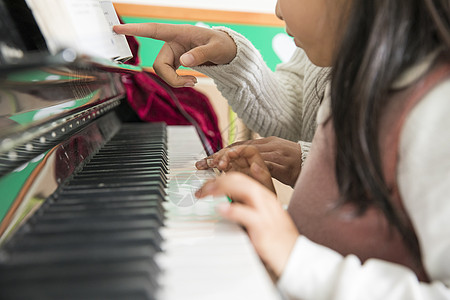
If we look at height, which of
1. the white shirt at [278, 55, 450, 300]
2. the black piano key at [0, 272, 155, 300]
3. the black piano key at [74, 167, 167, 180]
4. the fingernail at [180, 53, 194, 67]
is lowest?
the white shirt at [278, 55, 450, 300]

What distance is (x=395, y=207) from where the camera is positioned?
1.73 feet

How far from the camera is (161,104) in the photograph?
1651mm

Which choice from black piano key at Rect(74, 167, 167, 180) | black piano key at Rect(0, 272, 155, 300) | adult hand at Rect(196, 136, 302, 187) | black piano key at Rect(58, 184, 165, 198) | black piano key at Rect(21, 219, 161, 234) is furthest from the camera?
adult hand at Rect(196, 136, 302, 187)

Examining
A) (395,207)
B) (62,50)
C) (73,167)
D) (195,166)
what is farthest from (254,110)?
(62,50)

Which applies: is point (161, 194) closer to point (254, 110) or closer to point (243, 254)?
point (243, 254)

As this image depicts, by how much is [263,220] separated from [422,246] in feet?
0.67

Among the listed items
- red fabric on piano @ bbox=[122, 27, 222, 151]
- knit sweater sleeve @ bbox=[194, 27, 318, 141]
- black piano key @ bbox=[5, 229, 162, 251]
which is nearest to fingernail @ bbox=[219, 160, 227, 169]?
black piano key @ bbox=[5, 229, 162, 251]

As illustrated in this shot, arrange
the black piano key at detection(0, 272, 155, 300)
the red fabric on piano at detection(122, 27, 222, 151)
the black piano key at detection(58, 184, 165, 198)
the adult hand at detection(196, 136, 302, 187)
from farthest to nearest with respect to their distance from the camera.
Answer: the red fabric on piano at detection(122, 27, 222, 151) < the adult hand at detection(196, 136, 302, 187) < the black piano key at detection(58, 184, 165, 198) < the black piano key at detection(0, 272, 155, 300)

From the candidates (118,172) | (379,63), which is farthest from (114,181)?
(379,63)

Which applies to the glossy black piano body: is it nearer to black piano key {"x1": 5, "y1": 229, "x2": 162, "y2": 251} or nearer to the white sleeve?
black piano key {"x1": 5, "y1": 229, "x2": 162, "y2": 251}

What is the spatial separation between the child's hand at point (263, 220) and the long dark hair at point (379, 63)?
4.4 inches

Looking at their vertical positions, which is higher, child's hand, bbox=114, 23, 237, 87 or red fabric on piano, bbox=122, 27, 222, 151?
child's hand, bbox=114, 23, 237, 87

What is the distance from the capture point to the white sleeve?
470 millimetres

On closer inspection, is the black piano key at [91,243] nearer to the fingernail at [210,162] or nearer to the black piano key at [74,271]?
the black piano key at [74,271]
